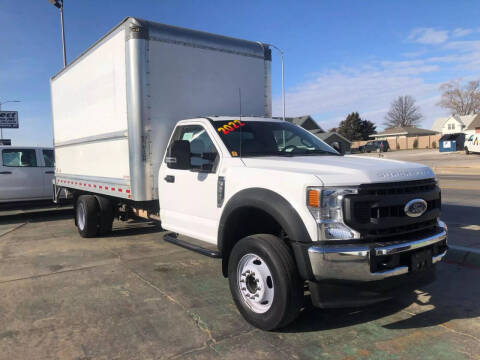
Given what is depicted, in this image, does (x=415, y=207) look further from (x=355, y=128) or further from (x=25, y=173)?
(x=355, y=128)

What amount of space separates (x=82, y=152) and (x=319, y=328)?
590cm

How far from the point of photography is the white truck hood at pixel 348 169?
10.7ft

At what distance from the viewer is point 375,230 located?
3.20 metres

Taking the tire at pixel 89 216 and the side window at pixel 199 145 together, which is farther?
the tire at pixel 89 216

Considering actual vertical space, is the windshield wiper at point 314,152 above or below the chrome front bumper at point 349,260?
above

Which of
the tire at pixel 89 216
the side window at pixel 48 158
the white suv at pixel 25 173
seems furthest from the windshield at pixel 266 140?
the side window at pixel 48 158

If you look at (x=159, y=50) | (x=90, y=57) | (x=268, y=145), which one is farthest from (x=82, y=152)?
(x=268, y=145)

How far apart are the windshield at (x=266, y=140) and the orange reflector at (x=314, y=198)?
1.33 meters

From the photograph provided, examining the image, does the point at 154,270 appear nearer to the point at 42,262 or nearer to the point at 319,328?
the point at 42,262

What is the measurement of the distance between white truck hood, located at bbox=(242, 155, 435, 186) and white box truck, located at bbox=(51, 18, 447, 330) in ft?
0.05

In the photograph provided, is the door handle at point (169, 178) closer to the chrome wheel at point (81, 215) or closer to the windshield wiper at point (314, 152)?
the windshield wiper at point (314, 152)

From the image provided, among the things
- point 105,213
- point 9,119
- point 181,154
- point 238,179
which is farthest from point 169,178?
point 9,119

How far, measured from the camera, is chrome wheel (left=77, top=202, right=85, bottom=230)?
7.76m

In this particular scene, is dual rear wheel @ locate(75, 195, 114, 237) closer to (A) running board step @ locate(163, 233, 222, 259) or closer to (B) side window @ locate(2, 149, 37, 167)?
(A) running board step @ locate(163, 233, 222, 259)
